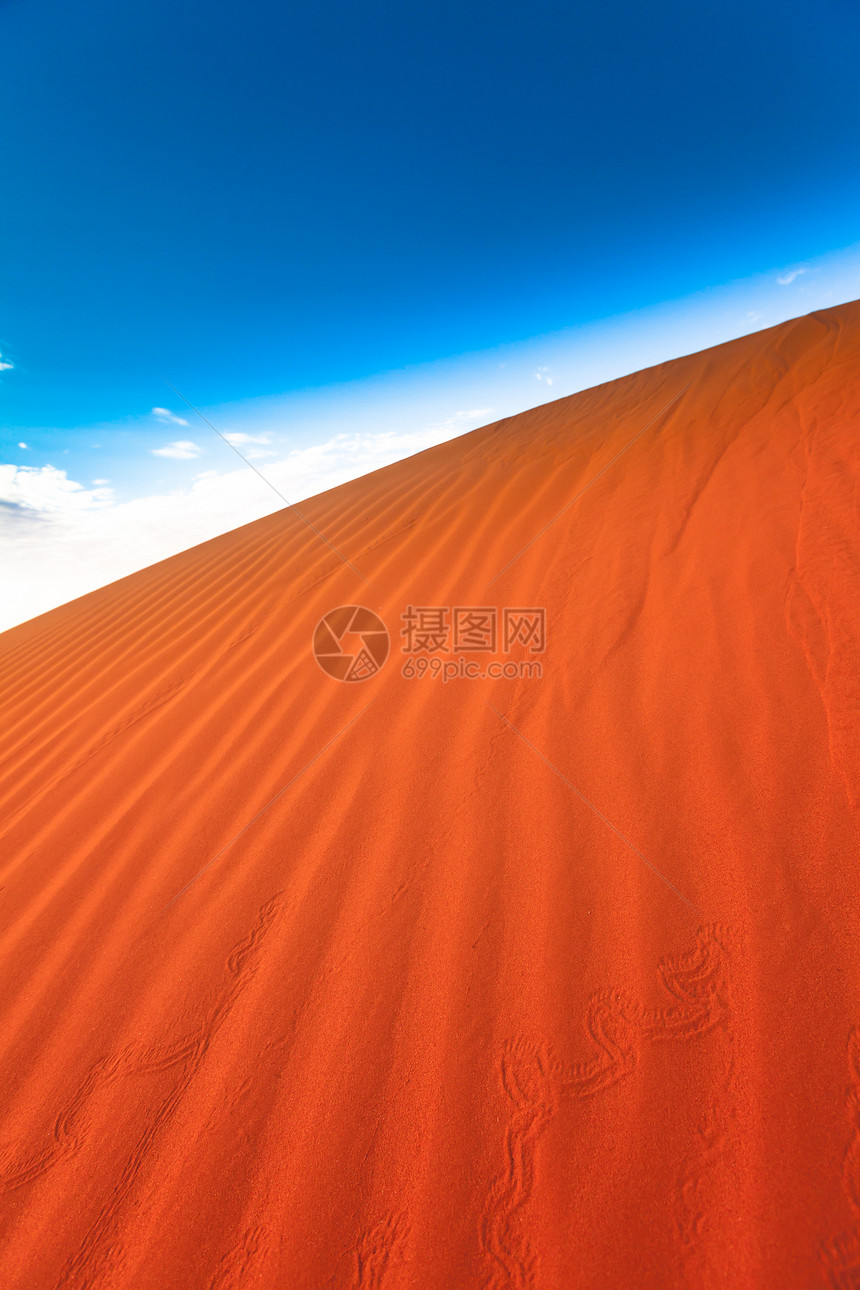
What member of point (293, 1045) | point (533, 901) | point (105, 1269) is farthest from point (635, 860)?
point (105, 1269)

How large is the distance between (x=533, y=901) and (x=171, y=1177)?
103cm

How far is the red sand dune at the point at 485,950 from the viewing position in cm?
96

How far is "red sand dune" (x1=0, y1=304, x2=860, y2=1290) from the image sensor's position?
96 centimetres

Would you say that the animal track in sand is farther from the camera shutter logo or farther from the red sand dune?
the camera shutter logo

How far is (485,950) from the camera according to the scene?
1372mm

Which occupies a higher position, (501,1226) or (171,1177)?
(171,1177)

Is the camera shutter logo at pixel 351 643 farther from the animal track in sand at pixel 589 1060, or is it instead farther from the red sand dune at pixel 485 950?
the animal track in sand at pixel 589 1060

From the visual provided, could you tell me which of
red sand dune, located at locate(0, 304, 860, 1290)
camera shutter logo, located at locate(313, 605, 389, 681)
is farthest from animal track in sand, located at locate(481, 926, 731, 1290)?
camera shutter logo, located at locate(313, 605, 389, 681)

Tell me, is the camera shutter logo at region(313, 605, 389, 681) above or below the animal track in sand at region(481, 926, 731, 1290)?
above

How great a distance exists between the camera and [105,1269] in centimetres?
101

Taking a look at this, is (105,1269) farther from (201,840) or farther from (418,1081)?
(201,840)

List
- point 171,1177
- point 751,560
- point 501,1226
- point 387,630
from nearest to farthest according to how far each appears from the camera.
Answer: point 501,1226 < point 171,1177 < point 751,560 < point 387,630

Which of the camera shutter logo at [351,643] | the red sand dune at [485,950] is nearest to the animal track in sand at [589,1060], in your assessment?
the red sand dune at [485,950]

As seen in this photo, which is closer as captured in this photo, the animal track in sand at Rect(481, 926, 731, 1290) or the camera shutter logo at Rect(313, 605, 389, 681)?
the animal track in sand at Rect(481, 926, 731, 1290)
